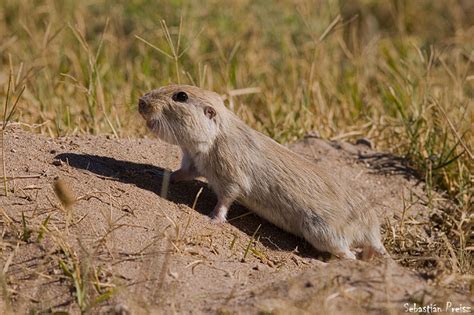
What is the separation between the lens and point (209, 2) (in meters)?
8.70

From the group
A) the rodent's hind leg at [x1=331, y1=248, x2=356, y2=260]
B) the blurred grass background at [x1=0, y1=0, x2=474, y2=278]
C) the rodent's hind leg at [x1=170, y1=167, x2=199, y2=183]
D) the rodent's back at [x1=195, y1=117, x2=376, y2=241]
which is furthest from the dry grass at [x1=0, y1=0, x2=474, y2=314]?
the rodent's hind leg at [x1=170, y1=167, x2=199, y2=183]

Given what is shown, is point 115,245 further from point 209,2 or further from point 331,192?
point 209,2

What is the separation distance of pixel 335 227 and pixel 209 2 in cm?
433

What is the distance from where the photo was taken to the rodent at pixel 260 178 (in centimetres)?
505

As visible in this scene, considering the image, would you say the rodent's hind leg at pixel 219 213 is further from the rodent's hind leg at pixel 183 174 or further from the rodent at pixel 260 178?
the rodent's hind leg at pixel 183 174

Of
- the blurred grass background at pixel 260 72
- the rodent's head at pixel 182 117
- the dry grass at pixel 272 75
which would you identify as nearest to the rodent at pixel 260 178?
the rodent's head at pixel 182 117

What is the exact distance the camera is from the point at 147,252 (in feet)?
14.2

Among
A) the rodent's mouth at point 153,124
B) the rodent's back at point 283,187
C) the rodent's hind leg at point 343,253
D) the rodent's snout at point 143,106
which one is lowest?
the rodent's hind leg at point 343,253

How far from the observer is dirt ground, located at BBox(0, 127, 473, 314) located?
389cm

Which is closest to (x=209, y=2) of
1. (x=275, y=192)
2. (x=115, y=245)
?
(x=275, y=192)

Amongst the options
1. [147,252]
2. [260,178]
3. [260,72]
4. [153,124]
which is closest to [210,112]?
[153,124]

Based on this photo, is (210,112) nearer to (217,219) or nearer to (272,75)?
(217,219)

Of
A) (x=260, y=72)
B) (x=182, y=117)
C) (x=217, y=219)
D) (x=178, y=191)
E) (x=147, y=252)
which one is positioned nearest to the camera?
(x=147, y=252)

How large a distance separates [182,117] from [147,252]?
1.10 metres
